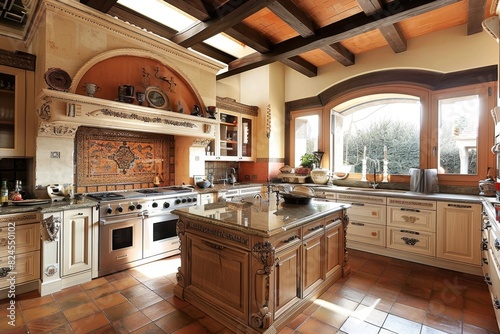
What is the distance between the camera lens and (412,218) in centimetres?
338

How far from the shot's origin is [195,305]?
7.41ft

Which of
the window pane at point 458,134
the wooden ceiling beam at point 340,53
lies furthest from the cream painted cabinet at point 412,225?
the wooden ceiling beam at point 340,53

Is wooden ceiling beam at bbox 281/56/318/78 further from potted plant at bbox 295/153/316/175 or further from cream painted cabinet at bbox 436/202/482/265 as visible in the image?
cream painted cabinet at bbox 436/202/482/265

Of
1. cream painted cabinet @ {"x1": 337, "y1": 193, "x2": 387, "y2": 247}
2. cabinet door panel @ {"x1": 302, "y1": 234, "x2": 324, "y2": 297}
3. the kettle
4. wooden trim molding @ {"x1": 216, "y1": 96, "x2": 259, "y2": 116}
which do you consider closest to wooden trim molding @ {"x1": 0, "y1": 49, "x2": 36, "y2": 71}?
wooden trim molding @ {"x1": 216, "y1": 96, "x2": 259, "y2": 116}

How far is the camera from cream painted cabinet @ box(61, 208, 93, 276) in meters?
2.57

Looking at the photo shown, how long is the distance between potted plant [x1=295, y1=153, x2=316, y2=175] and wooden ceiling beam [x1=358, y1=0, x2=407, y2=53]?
2.22 meters

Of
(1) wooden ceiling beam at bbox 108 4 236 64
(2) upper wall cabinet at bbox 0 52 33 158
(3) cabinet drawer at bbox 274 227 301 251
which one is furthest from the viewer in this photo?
(1) wooden ceiling beam at bbox 108 4 236 64

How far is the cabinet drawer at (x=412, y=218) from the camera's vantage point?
3.25 meters

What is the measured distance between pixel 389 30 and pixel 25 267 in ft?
16.3

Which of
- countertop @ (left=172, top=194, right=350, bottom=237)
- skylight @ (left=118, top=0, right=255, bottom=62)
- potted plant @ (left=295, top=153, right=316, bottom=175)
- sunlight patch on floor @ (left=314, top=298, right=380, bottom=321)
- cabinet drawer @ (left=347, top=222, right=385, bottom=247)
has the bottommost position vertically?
sunlight patch on floor @ (left=314, top=298, right=380, bottom=321)

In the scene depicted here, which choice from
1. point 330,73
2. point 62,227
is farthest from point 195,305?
point 330,73

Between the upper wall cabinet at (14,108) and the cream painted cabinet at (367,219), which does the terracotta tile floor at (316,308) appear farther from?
the upper wall cabinet at (14,108)

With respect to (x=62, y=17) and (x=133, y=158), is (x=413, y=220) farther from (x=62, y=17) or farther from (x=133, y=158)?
(x=62, y=17)

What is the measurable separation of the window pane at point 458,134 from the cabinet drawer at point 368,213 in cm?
110
